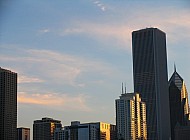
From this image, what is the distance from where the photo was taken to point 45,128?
70.9 meters

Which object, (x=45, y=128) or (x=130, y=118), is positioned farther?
(x=130, y=118)

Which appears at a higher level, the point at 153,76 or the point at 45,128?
the point at 153,76

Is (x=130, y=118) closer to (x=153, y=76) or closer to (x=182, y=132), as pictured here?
(x=153, y=76)

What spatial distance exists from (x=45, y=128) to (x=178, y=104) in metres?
25.4

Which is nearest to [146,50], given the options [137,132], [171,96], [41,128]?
[171,96]

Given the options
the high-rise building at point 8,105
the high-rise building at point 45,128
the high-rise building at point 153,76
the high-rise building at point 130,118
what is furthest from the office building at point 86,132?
the high-rise building at point 153,76

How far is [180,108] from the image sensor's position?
84438 mm

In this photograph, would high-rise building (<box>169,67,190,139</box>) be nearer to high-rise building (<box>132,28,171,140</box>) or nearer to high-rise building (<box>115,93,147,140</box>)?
high-rise building (<box>132,28,171,140</box>)

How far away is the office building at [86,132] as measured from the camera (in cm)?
6288

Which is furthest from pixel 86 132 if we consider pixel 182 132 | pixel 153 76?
pixel 182 132

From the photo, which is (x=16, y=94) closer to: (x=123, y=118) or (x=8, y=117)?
(x=8, y=117)

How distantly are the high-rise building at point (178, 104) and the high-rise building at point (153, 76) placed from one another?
172 inches

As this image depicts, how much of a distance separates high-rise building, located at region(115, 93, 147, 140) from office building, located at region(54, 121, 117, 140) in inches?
156

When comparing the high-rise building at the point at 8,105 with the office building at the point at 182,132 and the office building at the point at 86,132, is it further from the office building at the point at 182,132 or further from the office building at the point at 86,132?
the office building at the point at 182,132
